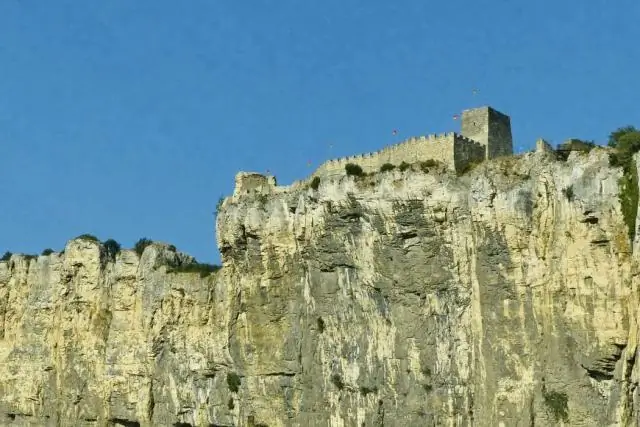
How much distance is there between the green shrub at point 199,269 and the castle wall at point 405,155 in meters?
8.87

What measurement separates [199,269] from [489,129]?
1748cm

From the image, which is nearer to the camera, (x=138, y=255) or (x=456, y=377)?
(x=456, y=377)

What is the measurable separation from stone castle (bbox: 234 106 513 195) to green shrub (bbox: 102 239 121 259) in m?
17.5

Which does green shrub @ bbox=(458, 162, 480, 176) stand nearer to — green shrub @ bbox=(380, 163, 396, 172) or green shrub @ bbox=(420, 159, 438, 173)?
green shrub @ bbox=(420, 159, 438, 173)

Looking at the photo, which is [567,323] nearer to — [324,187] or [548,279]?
[548,279]

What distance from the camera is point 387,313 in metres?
40.5

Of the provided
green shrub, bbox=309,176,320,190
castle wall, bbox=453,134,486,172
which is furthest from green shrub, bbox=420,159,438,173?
green shrub, bbox=309,176,320,190

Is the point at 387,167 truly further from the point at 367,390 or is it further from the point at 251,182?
the point at 251,182

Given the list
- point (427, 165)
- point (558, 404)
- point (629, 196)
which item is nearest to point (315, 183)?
point (427, 165)

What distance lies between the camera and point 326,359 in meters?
42.7

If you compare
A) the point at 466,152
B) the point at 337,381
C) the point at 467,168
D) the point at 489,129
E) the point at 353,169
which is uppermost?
the point at 489,129

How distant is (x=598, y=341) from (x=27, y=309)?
3809cm

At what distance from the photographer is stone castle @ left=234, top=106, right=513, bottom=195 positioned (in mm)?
40344

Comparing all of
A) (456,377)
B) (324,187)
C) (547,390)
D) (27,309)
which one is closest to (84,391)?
(27,309)
